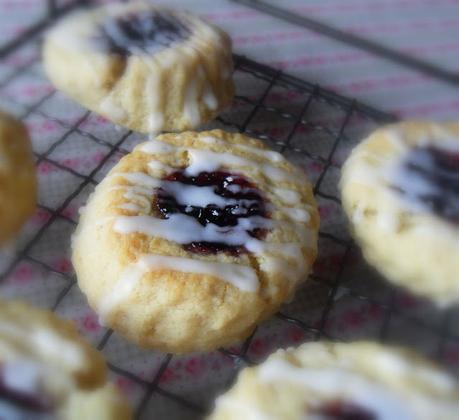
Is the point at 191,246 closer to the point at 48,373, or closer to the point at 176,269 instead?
the point at 176,269

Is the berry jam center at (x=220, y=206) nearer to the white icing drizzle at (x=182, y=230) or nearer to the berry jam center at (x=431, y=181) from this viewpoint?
the white icing drizzle at (x=182, y=230)

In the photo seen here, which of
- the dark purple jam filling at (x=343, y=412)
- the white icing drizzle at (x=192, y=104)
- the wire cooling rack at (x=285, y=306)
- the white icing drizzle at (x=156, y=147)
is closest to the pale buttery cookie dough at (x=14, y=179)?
the wire cooling rack at (x=285, y=306)

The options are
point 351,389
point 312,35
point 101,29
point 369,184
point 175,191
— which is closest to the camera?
point 351,389

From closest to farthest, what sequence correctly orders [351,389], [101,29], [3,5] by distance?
[351,389]
[101,29]
[3,5]

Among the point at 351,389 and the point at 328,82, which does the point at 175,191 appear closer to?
the point at 351,389

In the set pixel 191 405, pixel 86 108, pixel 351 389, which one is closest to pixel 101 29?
pixel 86 108

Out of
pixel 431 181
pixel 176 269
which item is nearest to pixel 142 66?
pixel 176 269
